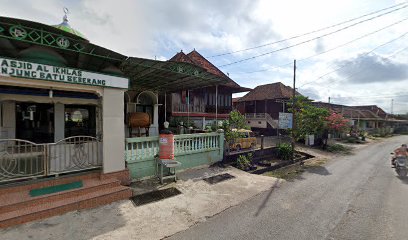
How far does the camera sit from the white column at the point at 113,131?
516cm

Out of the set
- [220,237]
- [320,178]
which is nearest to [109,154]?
[220,237]

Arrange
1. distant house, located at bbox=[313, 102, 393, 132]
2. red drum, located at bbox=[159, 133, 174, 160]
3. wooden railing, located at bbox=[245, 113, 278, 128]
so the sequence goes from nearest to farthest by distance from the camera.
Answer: red drum, located at bbox=[159, 133, 174, 160] < wooden railing, located at bbox=[245, 113, 278, 128] < distant house, located at bbox=[313, 102, 393, 132]

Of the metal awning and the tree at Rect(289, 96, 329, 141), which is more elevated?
the metal awning

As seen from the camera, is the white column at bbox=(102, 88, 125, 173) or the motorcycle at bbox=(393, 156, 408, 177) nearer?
Answer: the white column at bbox=(102, 88, 125, 173)

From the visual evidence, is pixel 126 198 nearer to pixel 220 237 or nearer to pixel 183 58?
pixel 220 237

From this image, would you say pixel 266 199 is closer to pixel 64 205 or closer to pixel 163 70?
pixel 64 205

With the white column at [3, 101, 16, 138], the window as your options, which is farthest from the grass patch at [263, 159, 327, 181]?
the white column at [3, 101, 16, 138]

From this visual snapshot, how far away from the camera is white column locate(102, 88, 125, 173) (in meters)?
5.16

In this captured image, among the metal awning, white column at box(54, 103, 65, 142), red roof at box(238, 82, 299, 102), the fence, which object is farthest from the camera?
red roof at box(238, 82, 299, 102)

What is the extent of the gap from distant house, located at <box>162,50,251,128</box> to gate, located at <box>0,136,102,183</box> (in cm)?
839

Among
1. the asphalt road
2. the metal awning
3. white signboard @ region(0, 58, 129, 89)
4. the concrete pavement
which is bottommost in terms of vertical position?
the asphalt road

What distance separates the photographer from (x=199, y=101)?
52.6ft

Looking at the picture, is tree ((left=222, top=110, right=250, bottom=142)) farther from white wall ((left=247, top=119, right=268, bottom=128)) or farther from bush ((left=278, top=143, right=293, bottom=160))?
white wall ((left=247, top=119, right=268, bottom=128))

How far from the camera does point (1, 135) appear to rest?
→ 7.11 metres
